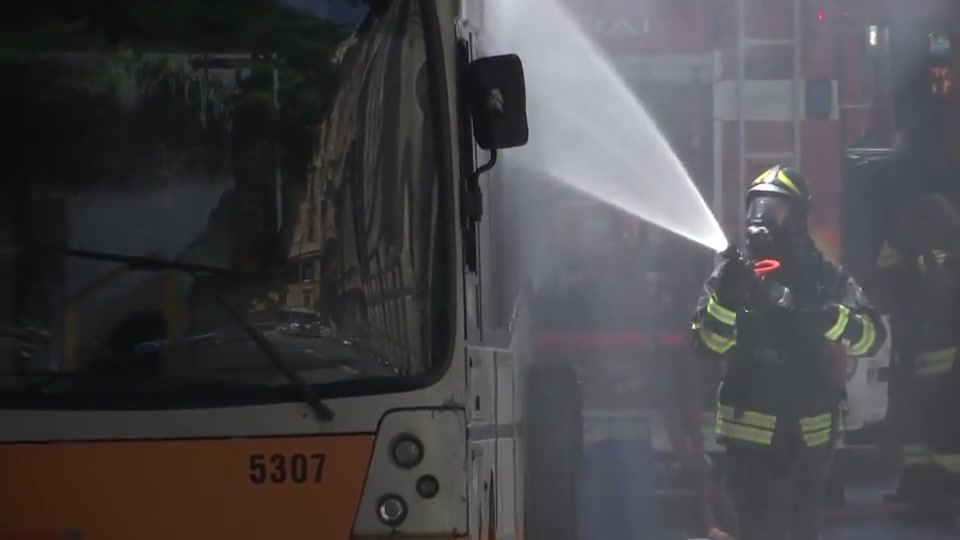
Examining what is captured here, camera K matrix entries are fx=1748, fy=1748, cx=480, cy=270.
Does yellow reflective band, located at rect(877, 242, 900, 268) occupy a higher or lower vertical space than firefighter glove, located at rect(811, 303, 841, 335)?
higher

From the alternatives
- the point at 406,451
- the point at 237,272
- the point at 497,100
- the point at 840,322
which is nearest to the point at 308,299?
the point at 237,272

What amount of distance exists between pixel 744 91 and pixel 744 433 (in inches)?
143

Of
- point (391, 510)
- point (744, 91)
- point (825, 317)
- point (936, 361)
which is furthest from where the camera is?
point (744, 91)

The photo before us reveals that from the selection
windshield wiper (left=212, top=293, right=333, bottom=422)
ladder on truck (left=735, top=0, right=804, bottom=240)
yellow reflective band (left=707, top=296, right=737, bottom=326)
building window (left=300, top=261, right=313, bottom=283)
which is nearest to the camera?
windshield wiper (left=212, top=293, right=333, bottom=422)

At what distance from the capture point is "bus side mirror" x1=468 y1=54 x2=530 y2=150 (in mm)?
5254

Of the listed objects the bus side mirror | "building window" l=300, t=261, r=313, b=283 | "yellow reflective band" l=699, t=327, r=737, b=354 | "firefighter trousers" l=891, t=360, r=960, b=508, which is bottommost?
"firefighter trousers" l=891, t=360, r=960, b=508

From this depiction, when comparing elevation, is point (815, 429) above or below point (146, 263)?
below

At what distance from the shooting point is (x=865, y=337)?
27.9 ft

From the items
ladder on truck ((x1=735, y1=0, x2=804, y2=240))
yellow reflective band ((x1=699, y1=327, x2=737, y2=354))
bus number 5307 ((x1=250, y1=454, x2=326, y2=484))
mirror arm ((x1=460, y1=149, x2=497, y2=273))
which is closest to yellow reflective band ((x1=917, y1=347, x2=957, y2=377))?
ladder on truck ((x1=735, y1=0, x2=804, y2=240))

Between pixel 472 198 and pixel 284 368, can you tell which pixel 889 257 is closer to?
pixel 472 198

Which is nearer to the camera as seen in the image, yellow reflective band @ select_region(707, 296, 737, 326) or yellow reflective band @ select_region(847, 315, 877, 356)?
yellow reflective band @ select_region(847, 315, 877, 356)

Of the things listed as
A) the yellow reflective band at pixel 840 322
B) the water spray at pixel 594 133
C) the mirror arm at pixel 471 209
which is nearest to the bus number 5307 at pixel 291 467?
the mirror arm at pixel 471 209

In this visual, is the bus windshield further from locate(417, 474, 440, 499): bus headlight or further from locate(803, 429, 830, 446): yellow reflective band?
locate(803, 429, 830, 446): yellow reflective band

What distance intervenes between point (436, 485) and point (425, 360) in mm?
358
